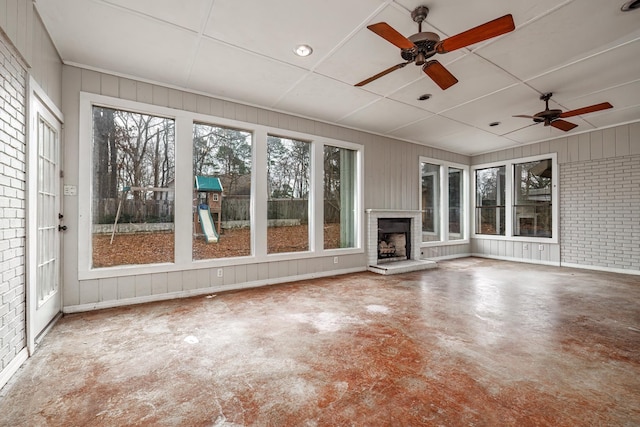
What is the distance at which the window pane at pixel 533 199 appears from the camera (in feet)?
21.3

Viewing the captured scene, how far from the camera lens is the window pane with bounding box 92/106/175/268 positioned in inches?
137

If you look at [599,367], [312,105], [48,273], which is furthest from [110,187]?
[599,367]

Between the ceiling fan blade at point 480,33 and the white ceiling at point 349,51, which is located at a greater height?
the white ceiling at point 349,51

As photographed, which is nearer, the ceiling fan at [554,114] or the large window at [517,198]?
the ceiling fan at [554,114]

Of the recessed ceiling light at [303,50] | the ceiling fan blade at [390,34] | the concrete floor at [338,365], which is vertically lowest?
the concrete floor at [338,365]

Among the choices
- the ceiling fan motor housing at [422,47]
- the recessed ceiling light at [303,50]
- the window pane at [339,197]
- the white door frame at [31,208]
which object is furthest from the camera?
the window pane at [339,197]

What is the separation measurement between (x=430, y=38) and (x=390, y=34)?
1.28 feet

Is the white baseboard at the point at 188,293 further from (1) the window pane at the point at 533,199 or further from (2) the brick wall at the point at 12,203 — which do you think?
(1) the window pane at the point at 533,199

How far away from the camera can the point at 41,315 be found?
8.61ft

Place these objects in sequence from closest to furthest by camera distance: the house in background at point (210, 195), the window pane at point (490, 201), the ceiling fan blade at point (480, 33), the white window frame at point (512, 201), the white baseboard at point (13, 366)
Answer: the white baseboard at point (13, 366) → the ceiling fan blade at point (480, 33) → the house in background at point (210, 195) → the white window frame at point (512, 201) → the window pane at point (490, 201)

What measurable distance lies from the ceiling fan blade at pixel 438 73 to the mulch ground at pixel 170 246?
10.2ft

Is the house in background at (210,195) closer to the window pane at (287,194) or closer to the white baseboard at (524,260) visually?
the window pane at (287,194)

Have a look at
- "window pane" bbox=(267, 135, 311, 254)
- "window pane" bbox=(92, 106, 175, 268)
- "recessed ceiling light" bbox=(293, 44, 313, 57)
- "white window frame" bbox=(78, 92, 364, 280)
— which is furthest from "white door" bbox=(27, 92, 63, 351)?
"window pane" bbox=(267, 135, 311, 254)

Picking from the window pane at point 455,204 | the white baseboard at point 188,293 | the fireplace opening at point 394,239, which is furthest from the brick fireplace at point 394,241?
the window pane at point 455,204
